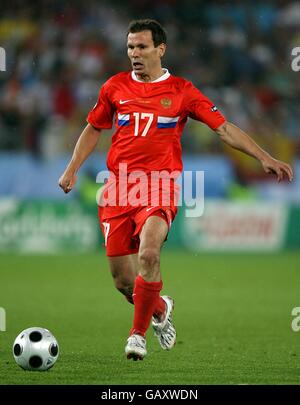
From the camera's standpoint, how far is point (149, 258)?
650 cm

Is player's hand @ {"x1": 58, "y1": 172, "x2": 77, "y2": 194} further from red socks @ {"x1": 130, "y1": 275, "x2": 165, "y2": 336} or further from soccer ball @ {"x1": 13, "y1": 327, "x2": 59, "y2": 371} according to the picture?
soccer ball @ {"x1": 13, "y1": 327, "x2": 59, "y2": 371}

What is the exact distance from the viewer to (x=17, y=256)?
52.7ft

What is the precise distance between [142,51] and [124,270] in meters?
1.59

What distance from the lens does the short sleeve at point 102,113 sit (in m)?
7.22

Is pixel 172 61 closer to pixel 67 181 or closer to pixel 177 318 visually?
pixel 177 318

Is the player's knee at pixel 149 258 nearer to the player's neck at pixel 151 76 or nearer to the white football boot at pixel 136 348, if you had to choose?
the white football boot at pixel 136 348

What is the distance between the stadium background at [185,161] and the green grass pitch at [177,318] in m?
0.05

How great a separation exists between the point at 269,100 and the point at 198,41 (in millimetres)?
1818

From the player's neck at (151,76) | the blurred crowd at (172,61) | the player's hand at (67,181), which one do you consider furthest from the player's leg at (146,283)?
the blurred crowd at (172,61)

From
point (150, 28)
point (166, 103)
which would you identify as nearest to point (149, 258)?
point (166, 103)

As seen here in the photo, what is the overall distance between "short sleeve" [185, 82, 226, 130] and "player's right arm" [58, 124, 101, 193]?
0.75m
